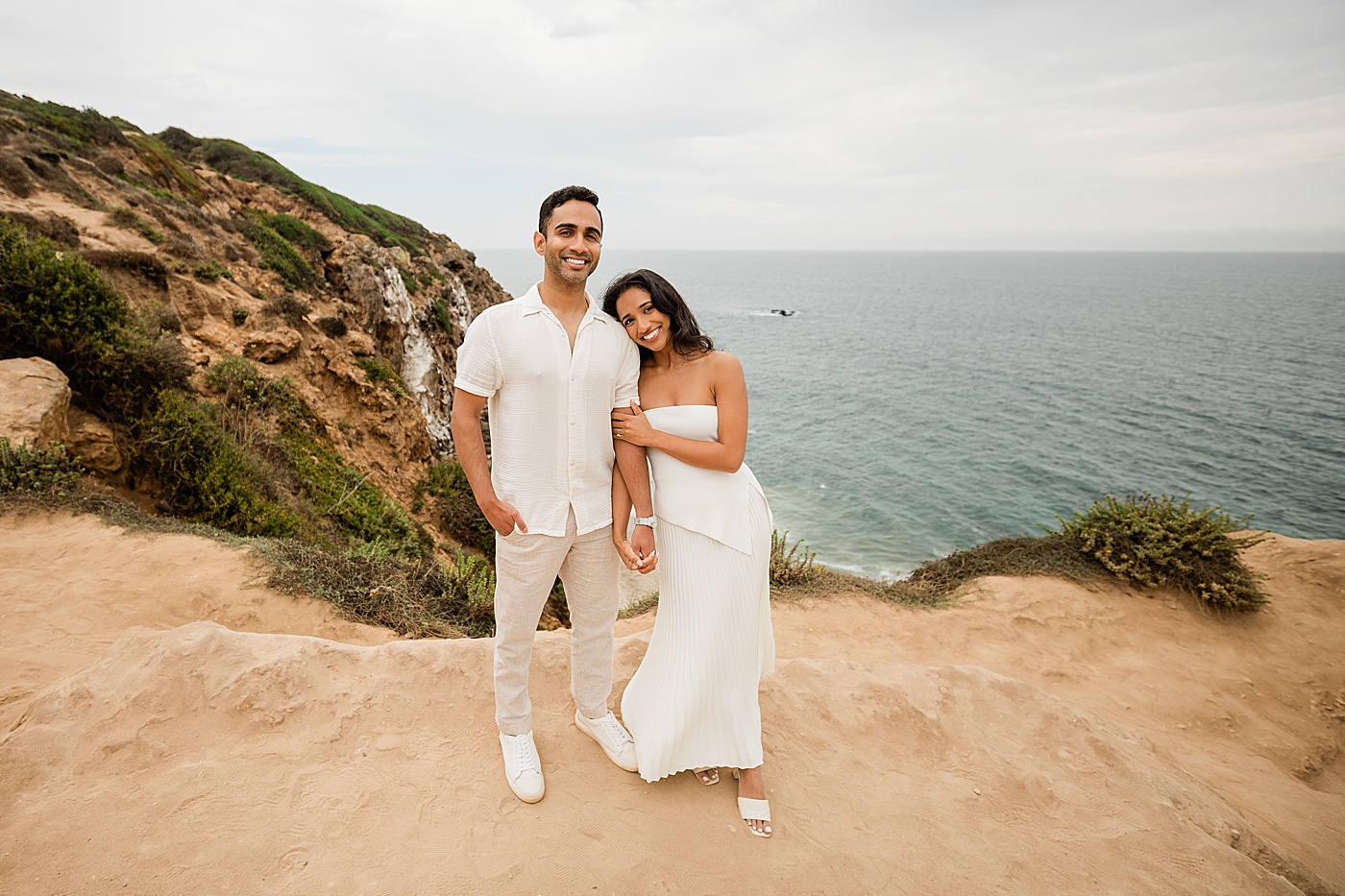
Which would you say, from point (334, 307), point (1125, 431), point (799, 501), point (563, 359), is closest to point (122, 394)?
point (563, 359)

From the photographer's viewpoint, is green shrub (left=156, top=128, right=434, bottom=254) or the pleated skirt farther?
green shrub (left=156, top=128, right=434, bottom=254)

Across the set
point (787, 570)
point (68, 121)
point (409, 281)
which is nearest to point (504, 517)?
point (787, 570)

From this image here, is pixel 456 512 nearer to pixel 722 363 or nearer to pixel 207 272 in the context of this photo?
pixel 207 272

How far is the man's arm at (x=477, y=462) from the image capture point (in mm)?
2758

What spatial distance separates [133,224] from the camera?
11492mm

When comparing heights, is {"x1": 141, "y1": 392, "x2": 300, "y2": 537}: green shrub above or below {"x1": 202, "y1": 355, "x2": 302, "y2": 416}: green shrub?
below

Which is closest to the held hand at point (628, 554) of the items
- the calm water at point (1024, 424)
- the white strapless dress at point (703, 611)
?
the white strapless dress at point (703, 611)

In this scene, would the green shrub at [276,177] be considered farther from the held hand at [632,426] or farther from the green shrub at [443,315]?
the held hand at [632,426]

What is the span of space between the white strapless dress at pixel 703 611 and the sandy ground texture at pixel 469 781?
0.30 meters

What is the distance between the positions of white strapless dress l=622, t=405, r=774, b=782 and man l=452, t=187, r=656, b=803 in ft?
0.60

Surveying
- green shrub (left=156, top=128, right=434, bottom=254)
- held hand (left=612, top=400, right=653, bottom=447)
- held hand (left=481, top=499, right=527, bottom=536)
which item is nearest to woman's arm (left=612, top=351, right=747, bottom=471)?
held hand (left=612, top=400, right=653, bottom=447)

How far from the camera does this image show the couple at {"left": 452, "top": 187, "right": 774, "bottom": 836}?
9.03 ft

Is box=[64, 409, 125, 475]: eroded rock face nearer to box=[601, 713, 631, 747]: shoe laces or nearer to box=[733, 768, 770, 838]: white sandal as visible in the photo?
box=[601, 713, 631, 747]: shoe laces

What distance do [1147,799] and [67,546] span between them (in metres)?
8.32
